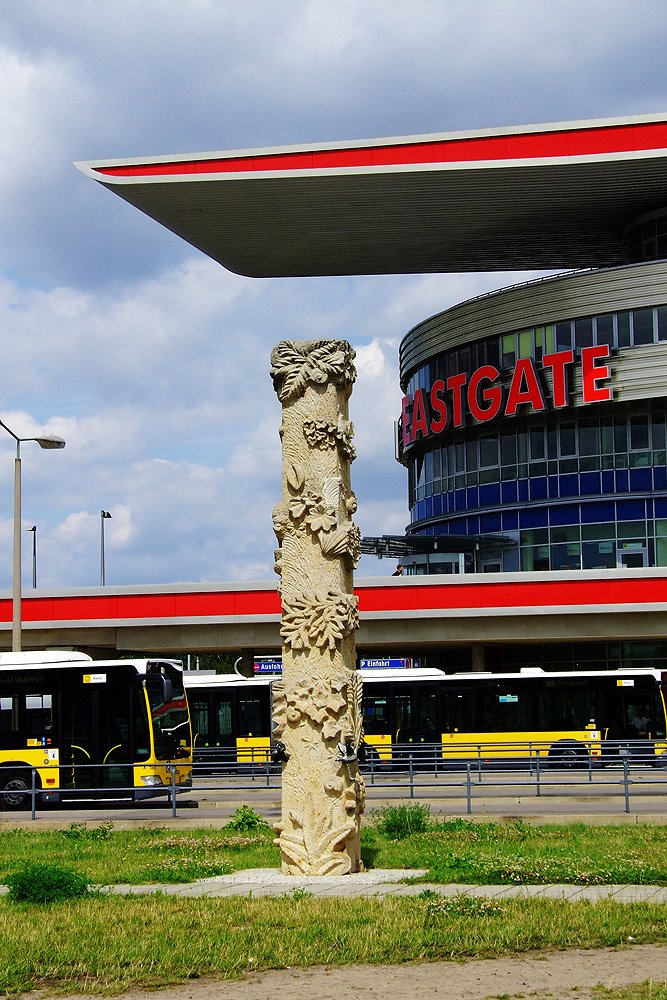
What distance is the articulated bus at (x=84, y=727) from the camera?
27641 millimetres

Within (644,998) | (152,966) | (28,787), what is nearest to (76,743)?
(28,787)

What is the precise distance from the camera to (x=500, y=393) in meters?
52.4

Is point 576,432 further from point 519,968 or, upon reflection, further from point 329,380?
point 519,968

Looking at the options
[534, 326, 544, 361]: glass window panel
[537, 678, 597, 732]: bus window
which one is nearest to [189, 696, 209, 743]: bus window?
[537, 678, 597, 732]: bus window

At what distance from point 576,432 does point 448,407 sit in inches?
231

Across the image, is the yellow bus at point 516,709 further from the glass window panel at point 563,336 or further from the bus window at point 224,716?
the glass window panel at point 563,336

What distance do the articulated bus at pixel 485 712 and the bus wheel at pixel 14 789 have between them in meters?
7.49

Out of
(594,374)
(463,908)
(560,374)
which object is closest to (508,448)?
(560,374)

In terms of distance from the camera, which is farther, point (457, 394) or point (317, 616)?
point (457, 394)

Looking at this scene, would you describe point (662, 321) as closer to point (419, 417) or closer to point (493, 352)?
point (493, 352)

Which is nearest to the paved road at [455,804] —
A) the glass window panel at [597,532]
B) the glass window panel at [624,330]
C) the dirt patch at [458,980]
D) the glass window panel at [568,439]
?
the dirt patch at [458,980]

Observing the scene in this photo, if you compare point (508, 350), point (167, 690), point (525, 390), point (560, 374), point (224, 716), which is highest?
point (508, 350)

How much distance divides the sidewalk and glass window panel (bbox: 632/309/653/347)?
121ft

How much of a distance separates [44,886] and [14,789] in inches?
590
